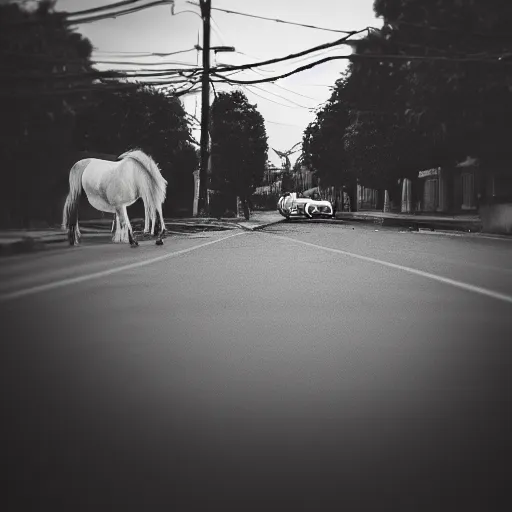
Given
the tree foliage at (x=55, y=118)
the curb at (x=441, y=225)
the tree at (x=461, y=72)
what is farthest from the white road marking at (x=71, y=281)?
the curb at (x=441, y=225)

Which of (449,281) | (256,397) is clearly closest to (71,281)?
(449,281)

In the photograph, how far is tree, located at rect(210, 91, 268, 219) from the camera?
5012 centimetres

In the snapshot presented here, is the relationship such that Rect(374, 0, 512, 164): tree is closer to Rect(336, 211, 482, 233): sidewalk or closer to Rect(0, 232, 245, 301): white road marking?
Rect(336, 211, 482, 233): sidewalk

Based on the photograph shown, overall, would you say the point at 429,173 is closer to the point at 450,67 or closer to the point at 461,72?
the point at 450,67

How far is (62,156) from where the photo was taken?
112ft

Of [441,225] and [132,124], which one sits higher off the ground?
[132,124]

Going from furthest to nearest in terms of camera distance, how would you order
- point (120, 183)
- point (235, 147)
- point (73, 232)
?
1. point (235, 147)
2. point (73, 232)
3. point (120, 183)

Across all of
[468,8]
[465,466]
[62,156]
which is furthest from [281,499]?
[62,156]

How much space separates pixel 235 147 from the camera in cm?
5034

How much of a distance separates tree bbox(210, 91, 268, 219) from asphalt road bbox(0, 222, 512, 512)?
38577 millimetres

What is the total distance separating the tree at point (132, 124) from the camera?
44125mm

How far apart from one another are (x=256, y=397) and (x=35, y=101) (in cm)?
2363

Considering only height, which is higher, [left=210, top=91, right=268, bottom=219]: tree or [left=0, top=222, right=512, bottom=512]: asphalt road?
[left=210, top=91, right=268, bottom=219]: tree

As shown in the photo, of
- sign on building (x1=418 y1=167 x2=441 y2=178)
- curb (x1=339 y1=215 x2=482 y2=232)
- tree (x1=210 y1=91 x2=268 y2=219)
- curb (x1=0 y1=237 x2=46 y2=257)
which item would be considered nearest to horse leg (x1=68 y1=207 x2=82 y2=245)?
curb (x1=0 y1=237 x2=46 y2=257)
